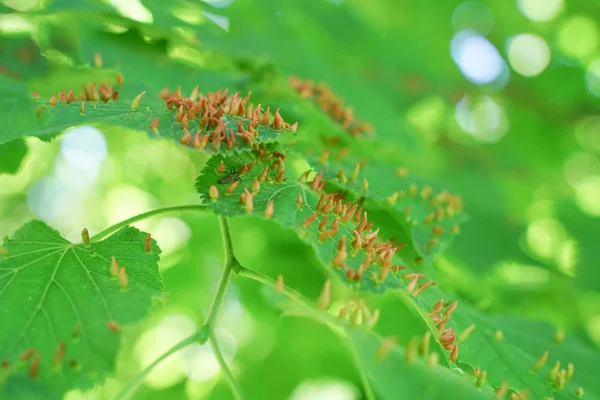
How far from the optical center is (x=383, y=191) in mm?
2453

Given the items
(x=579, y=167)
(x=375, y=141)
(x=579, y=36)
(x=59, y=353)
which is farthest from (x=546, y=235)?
(x=59, y=353)

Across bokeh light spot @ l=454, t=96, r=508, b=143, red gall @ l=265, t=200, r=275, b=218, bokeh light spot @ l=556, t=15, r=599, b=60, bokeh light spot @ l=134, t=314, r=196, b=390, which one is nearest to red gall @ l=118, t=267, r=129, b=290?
red gall @ l=265, t=200, r=275, b=218

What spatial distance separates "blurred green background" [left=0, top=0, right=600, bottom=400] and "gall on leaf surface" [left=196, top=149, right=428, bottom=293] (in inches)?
42.1

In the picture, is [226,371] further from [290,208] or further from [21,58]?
[21,58]

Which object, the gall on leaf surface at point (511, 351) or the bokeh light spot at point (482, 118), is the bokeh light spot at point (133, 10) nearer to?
the gall on leaf surface at point (511, 351)

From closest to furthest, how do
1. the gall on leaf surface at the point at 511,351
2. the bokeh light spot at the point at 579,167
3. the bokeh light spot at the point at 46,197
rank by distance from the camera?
the gall on leaf surface at the point at 511,351 → the bokeh light spot at the point at 579,167 → the bokeh light spot at the point at 46,197

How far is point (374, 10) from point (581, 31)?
207 centimetres

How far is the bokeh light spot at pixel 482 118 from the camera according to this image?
582 cm

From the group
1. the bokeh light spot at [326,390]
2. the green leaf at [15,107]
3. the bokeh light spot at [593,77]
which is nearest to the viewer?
the green leaf at [15,107]

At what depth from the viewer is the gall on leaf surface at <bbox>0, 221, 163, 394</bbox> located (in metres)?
1.53

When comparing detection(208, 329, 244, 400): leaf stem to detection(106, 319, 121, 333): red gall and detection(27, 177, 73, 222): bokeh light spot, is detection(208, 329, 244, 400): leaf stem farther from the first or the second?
detection(27, 177, 73, 222): bokeh light spot

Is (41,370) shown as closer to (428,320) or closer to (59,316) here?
(59,316)

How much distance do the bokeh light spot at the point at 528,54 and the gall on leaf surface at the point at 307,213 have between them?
14.3 feet

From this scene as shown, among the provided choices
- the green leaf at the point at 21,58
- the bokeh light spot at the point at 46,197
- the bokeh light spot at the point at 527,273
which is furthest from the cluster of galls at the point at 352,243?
the bokeh light spot at the point at 46,197
